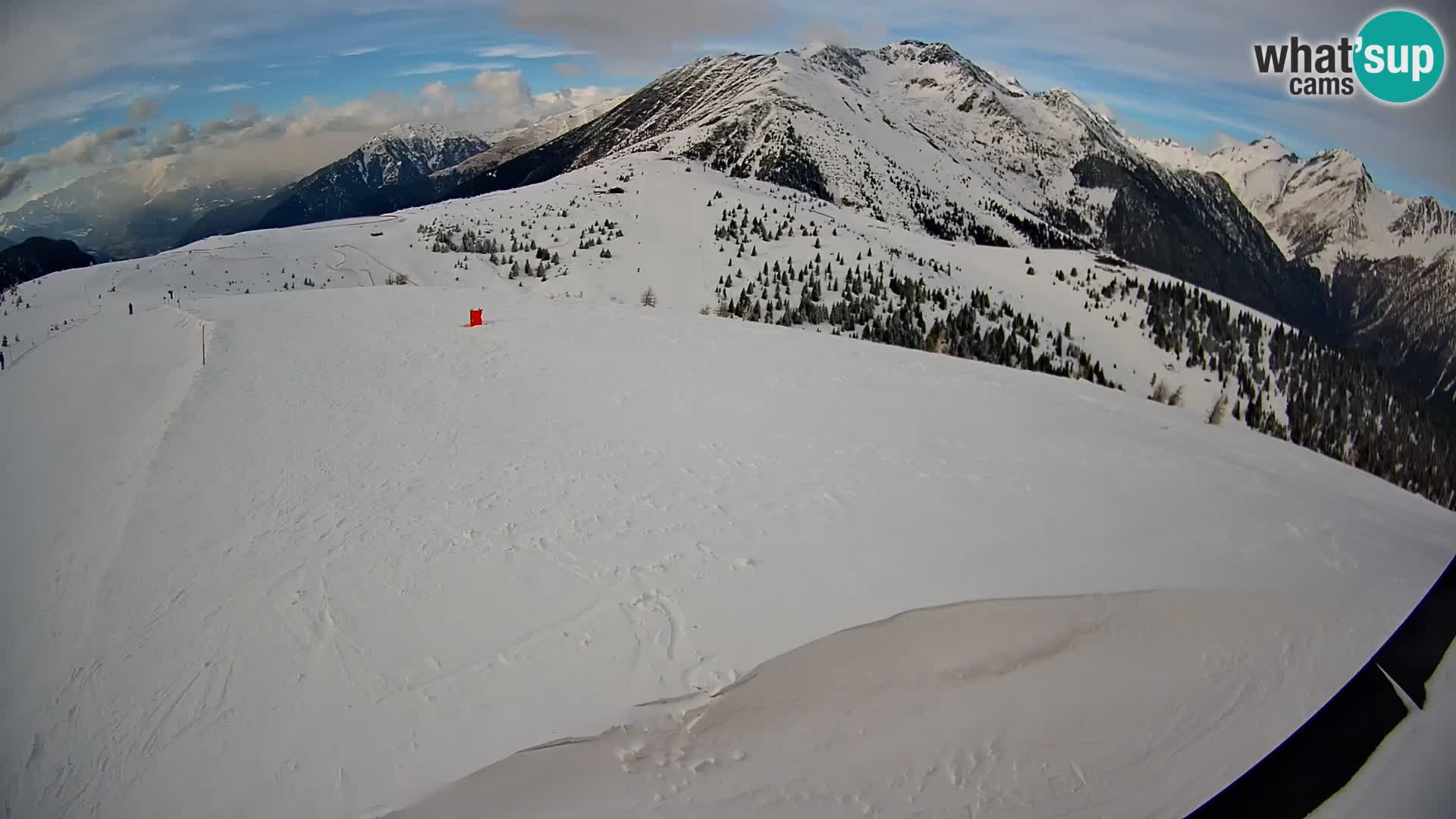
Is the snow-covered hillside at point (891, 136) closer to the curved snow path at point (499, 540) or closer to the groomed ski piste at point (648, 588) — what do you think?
the curved snow path at point (499, 540)

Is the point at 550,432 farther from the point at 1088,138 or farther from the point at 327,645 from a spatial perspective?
the point at 1088,138

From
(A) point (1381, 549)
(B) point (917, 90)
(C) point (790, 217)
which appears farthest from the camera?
(B) point (917, 90)

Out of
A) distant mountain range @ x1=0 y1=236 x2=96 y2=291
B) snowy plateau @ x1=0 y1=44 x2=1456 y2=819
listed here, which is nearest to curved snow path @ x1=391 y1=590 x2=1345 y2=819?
snowy plateau @ x1=0 y1=44 x2=1456 y2=819

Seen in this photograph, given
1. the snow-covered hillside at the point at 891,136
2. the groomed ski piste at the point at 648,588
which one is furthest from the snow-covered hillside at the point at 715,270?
the snow-covered hillside at the point at 891,136

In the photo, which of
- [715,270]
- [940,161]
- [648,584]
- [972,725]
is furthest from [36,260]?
[940,161]

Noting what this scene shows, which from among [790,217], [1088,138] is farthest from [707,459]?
[1088,138]

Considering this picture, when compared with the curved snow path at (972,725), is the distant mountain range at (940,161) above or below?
above

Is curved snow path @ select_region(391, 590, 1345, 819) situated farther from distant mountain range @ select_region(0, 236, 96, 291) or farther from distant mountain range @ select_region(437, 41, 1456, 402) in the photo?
distant mountain range @ select_region(437, 41, 1456, 402)
